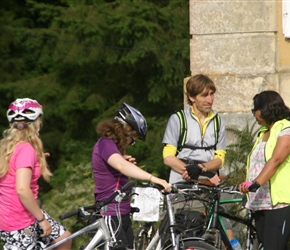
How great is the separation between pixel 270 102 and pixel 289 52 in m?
2.48

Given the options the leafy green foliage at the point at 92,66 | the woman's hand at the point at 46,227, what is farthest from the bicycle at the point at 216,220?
the leafy green foliage at the point at 92,66

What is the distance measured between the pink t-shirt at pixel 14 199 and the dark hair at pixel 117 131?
0.64 m

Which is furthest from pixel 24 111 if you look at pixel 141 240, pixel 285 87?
pixel 285 87

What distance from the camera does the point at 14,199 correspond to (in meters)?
7.56

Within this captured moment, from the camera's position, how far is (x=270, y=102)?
8.30 metres

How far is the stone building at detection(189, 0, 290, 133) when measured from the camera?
35.1 feet

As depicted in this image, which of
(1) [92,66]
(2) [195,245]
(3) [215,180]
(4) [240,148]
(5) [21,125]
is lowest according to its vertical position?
(2) [195,245]

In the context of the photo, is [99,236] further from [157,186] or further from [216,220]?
[216,220]

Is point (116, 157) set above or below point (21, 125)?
below

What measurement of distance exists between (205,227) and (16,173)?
5.64 feet

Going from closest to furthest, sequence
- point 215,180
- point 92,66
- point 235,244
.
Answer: point 235,244, point 215,180, point 92,66

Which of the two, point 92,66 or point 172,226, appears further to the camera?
point 92,66

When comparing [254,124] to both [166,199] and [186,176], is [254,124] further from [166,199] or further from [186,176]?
[166,199]

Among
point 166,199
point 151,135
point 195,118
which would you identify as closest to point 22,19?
point 151,135
